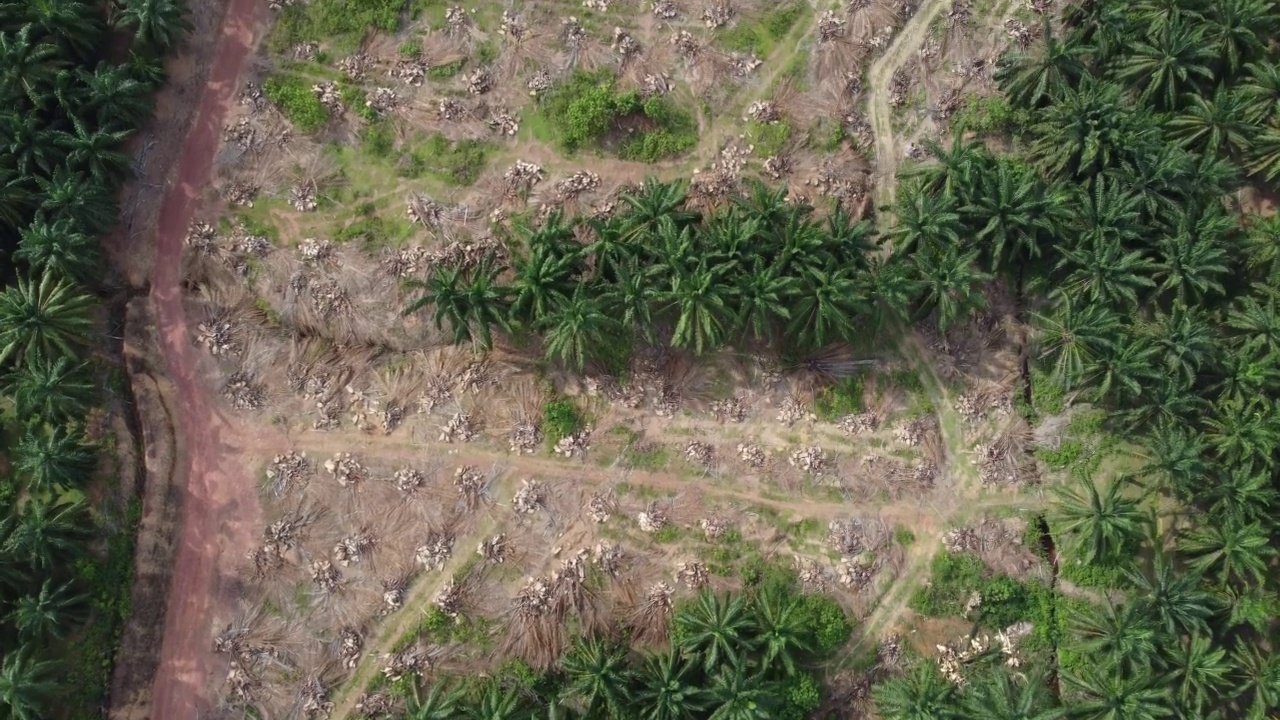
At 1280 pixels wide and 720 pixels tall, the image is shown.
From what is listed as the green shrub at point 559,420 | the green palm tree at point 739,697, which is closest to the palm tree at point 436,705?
the green palm tree at point 739,697

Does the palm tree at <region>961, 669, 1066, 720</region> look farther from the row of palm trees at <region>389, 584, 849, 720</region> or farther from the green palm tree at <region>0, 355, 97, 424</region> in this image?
the green palm tree at <region>0, 355, 97, 424</region>

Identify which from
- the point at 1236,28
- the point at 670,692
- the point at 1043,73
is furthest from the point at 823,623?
the point at 1236,28

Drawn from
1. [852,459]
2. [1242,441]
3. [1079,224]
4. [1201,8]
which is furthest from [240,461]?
[1201,8]

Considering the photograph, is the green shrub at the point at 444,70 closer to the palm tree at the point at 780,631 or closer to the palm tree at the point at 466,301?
the palm tree at the point at 466,301

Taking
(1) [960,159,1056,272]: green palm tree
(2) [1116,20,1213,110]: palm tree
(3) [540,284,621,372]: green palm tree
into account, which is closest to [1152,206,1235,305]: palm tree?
(1) [960,159,1056,272]: green palm tree

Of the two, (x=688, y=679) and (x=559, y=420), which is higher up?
(x=559, y=420)

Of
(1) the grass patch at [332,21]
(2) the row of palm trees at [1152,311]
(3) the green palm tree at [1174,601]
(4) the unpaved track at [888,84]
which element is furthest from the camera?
(4) the unpaved track at [888,84]

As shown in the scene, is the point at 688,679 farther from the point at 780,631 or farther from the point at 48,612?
the point at 48,612

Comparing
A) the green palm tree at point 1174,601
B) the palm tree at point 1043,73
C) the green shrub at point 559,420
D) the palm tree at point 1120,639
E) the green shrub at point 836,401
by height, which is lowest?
the palm tree at point 1120,639
